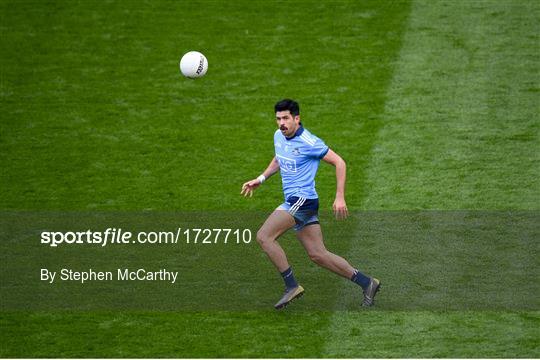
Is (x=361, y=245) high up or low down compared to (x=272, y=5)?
down

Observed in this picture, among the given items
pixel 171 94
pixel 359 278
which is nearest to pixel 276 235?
pixel 359 278

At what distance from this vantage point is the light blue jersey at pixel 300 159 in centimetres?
1188

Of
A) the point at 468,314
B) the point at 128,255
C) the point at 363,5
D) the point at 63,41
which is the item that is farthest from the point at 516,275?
the point at 63,41

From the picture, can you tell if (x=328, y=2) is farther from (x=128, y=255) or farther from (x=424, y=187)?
(x=128, y=255)

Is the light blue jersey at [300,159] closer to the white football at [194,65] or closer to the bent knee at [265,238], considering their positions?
the bent knee at [265,238]

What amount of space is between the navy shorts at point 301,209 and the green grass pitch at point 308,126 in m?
1.00

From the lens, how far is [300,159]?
39.1ft

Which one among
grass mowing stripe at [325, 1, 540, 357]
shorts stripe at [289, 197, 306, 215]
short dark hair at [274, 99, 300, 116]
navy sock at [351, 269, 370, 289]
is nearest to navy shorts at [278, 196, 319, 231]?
shorts stripe at [289, 197, 306, 215]

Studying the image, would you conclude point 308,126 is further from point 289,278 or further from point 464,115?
point 289,278

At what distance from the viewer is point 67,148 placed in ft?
54.8

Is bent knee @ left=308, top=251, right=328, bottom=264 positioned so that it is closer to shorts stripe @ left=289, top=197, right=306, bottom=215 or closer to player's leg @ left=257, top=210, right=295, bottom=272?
player's leg @ left=257, top=210, right=295, bottom=272

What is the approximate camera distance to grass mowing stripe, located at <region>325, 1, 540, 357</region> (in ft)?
38.0

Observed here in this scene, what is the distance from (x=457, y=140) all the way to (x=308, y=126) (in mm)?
2259

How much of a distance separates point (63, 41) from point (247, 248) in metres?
6.86
